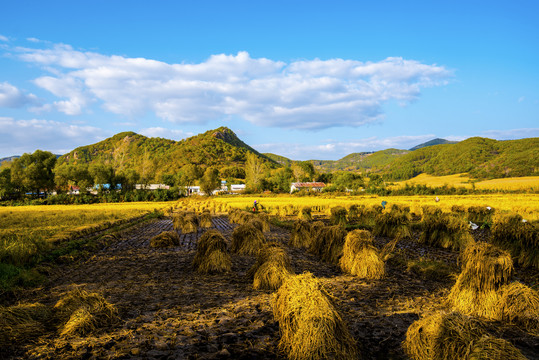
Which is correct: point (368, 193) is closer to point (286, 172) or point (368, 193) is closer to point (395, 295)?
point (286, 172)

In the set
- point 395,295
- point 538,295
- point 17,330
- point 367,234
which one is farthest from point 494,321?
point 17,330

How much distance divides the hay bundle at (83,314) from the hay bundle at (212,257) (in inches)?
148

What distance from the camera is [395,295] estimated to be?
22.7 feet

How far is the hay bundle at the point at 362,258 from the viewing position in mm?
8516

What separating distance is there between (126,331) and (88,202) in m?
62.9

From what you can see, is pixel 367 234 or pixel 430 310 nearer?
pixel 430 310

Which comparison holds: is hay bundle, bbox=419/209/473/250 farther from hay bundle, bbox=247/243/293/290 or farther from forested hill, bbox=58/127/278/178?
forested hill, bbox=58/127/278/178

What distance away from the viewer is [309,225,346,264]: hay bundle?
35.1ft

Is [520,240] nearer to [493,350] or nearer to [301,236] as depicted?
[301,236]

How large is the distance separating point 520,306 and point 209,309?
5.82m

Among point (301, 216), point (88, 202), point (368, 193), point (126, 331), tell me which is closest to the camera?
point (126, 331)

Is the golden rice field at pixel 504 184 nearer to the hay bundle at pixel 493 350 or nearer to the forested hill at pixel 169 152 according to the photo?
the hay bundle at pixel 493 350

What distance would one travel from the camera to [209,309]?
604 centimetres

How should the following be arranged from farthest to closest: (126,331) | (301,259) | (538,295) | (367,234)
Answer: (301,259) < (367,234) < (538,295) < (126,331)
